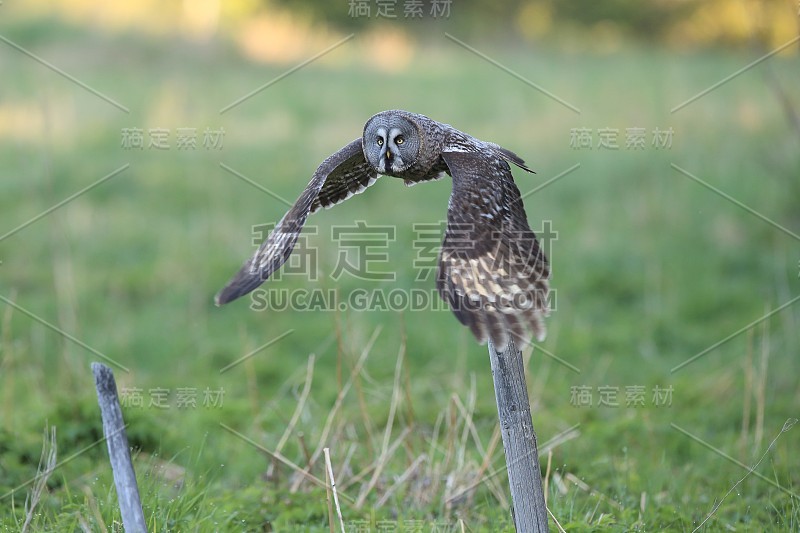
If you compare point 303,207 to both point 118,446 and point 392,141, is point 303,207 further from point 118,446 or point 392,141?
point 118,446

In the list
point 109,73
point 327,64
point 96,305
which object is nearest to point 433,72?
point 327,64

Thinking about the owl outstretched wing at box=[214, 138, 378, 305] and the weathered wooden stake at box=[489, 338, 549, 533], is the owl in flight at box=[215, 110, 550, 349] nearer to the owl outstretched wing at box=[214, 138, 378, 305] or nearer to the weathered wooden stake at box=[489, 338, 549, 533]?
the owl outstretched wing at box=[214, 138, 378, 305]

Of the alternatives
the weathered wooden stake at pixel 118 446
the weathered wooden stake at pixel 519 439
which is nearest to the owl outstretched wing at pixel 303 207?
the weathered wooden stake at pixel 118 446

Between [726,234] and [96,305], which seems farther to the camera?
[726,234]

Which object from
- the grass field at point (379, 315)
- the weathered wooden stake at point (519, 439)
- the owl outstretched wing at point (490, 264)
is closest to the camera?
the owl outstretched wing at point (490, 264)

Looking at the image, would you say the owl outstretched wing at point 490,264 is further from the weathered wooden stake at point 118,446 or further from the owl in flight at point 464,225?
the weathered wooden stake at point 118,446

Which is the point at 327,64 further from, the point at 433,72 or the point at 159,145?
the point at 159,145

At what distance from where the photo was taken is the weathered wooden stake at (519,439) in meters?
3.69

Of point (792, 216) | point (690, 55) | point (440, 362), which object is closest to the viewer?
point (440, 362)

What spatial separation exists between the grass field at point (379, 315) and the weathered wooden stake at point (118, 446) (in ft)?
1.37

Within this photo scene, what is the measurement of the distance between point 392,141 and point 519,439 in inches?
56.8

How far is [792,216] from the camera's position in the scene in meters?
10.7

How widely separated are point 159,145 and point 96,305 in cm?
436

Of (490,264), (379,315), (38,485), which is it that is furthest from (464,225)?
(379,315)
